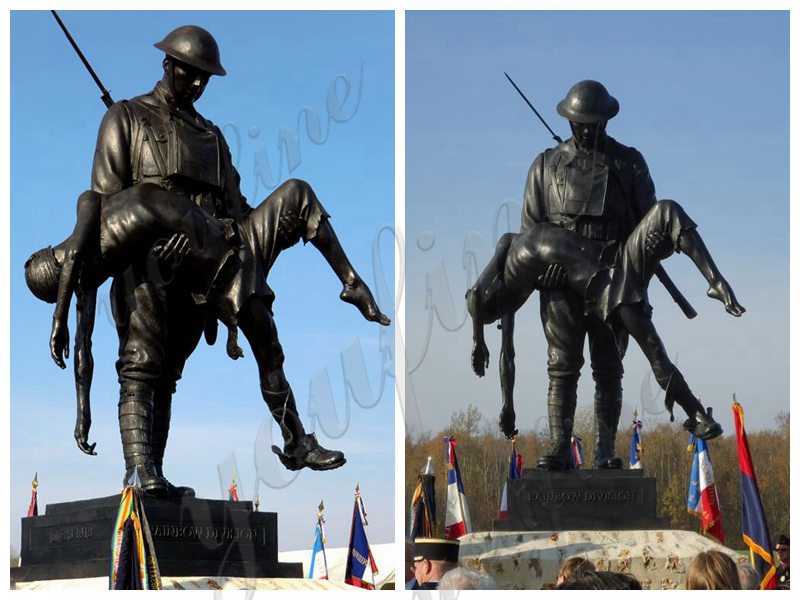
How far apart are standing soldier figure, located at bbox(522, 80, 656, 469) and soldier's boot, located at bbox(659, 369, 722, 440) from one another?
530mm

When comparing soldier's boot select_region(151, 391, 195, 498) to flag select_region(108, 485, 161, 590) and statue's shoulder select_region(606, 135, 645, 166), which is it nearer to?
flag select_region(108, 485, 161, 590)

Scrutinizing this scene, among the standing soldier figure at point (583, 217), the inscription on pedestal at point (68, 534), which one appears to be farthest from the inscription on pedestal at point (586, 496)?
the inscription on pedestal at point (68, 534)

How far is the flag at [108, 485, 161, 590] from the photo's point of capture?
32.5ft

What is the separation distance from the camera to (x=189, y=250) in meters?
10.8

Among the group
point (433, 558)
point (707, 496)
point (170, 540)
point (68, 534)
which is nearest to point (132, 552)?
point (170, 540)

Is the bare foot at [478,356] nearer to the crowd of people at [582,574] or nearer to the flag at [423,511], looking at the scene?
the flag at [423,511]

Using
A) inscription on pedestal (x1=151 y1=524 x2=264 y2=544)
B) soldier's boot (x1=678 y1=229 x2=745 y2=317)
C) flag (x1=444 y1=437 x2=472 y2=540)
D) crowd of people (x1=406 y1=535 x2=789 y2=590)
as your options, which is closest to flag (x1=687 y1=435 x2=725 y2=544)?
crowd of people (x1=406 y1=535 x2=789 y2=590)

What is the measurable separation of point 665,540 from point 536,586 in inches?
40.8

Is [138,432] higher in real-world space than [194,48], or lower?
lower

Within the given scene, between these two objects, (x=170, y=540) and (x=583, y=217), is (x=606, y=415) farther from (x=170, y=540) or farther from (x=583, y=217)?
(x=170, y=540)

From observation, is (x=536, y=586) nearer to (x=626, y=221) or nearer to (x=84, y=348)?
(x=626, y=221)

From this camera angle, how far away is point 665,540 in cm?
1284

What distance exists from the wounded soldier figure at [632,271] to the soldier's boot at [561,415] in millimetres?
616

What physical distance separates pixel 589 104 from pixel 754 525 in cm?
343
